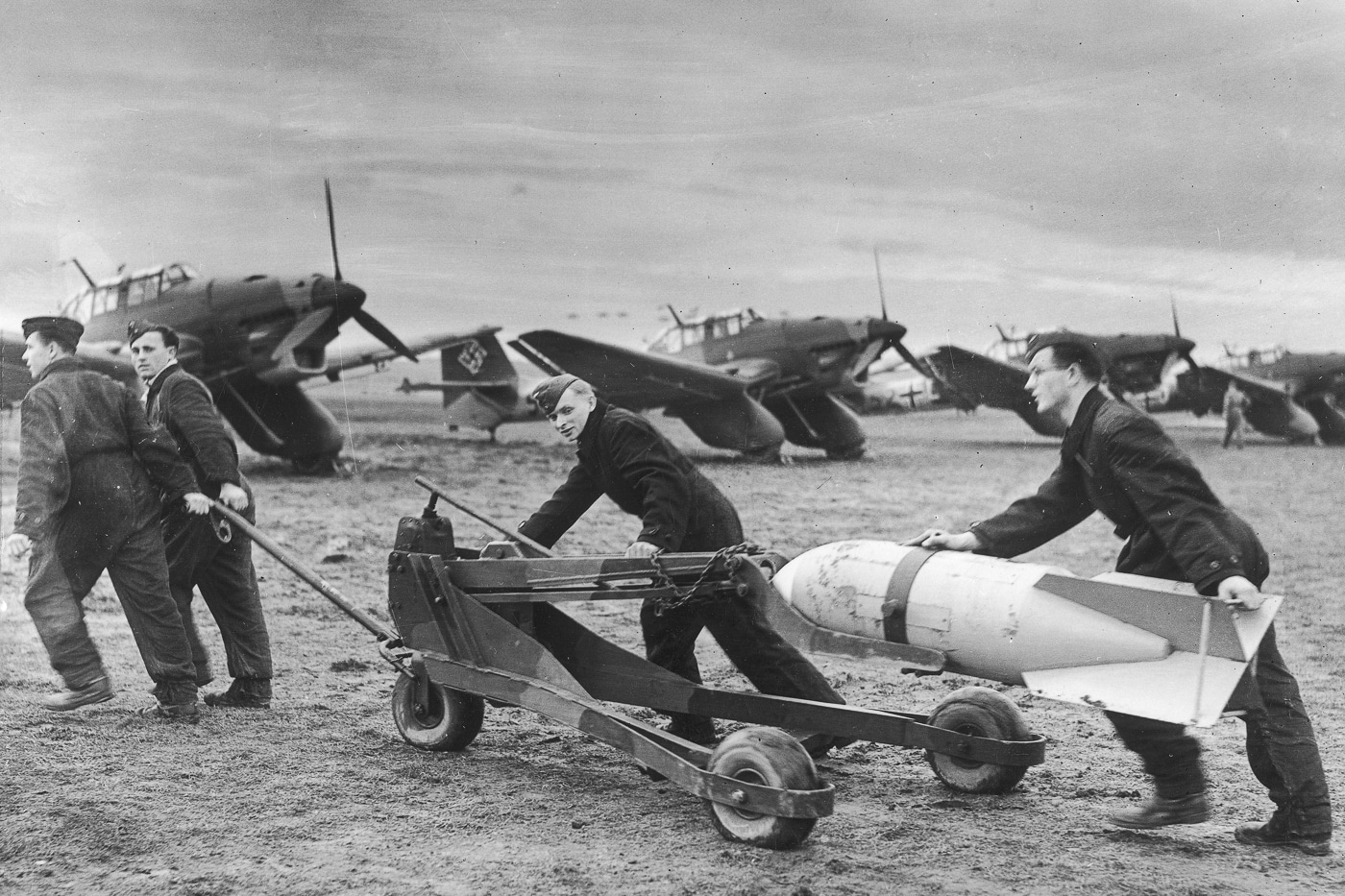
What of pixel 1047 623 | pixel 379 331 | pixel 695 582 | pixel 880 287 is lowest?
pixel 1047 623

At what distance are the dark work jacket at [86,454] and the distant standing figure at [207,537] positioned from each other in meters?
0.14

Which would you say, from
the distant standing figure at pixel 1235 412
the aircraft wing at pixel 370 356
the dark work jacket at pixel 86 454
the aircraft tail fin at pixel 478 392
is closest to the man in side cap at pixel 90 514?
the dark work jacket at pixel 86 454

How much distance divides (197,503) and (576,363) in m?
7.02

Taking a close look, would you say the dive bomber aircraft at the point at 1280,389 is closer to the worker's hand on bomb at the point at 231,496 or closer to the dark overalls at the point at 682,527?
the dark overalls at the point at 682,527

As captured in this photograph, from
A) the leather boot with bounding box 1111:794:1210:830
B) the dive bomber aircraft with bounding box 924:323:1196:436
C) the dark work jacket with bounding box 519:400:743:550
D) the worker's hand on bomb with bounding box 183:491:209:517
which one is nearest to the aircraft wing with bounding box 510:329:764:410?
the dive bomber aircraft with bounding box 924:323:1196:436

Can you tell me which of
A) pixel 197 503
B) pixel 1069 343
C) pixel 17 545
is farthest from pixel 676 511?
pixel 17 545

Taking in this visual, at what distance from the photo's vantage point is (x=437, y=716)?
4195mm

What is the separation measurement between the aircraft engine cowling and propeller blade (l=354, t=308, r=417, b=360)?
3862 mm

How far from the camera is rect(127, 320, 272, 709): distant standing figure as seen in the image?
15.5 ft

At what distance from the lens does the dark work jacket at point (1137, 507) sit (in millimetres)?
3088

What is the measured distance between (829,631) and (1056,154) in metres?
5.13

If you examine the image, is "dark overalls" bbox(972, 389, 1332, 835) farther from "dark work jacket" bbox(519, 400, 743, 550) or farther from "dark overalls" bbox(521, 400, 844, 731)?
"dark work jacket" bbox(519, 400, 743, 550)

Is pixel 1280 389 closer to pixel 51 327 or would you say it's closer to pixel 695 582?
pixel 695 582

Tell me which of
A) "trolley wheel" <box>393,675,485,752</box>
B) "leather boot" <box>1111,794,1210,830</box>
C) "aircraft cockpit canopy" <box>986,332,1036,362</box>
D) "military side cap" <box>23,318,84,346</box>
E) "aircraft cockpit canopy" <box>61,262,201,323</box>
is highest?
"aircraft cockpit canopy" <box>61,262,201,323</box>
